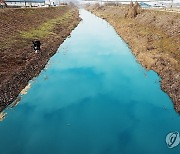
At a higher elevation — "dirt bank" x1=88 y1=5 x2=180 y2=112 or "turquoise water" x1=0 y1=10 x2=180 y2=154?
"dirt bank" x1=88 y1=5 x2=180 y2=112

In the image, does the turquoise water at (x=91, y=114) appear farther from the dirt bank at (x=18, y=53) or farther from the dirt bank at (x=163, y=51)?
the dirt bank at (x=18, y=53)

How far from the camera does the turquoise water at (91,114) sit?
16.8 m

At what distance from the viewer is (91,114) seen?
68.3ft

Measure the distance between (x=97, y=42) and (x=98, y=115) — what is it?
28799 millimetres

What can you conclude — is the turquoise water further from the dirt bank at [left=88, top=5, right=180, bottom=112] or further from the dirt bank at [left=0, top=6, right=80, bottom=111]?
the dirt bank at [left=0, top=6, right=80, bottom=111]

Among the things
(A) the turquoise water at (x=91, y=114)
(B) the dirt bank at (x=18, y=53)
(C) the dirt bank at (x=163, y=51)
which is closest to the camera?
(A) the turquoise water at (x=91, y=114)

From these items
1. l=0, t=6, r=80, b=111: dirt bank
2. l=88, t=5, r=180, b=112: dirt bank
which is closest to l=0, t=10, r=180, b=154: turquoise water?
l=88, t=5, r=180, b=112: dirt bank

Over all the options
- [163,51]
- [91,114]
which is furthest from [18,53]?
[163,51]

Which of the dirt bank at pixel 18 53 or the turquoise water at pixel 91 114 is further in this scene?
the dirt bank at pixel 18 53

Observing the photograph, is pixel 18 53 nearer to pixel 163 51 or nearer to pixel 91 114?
pixel 91 114

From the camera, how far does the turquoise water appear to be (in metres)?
16.8

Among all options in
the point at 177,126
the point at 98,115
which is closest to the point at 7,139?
the point at 98,115

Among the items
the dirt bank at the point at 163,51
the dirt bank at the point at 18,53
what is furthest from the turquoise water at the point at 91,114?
the dirt bank at the point at 18,53

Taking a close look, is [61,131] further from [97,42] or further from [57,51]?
[97,42]
